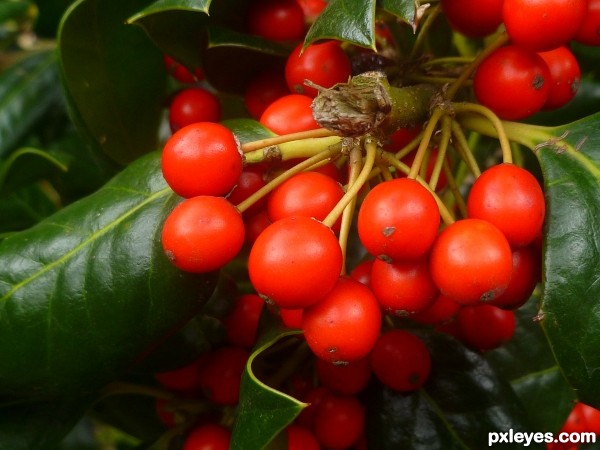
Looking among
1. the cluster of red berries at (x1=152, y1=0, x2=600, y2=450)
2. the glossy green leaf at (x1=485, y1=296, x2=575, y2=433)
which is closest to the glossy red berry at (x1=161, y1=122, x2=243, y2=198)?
the cluster of red berries at (x1=152, y1=0, x2=600, y2=450)

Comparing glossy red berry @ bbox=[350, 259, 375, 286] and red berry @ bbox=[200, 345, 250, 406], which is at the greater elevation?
glossy red berry @ bbox=[350, 259, 375, 286]

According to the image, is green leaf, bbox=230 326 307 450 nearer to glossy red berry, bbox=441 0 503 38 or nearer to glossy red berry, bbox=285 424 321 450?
glossy red berry, bbox=285 424 321 450

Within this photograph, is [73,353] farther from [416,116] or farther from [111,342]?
[416,116]

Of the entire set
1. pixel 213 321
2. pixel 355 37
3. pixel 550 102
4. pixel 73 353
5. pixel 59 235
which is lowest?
pixel 213 321

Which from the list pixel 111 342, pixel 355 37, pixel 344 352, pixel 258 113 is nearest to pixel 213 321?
pixel 111 342

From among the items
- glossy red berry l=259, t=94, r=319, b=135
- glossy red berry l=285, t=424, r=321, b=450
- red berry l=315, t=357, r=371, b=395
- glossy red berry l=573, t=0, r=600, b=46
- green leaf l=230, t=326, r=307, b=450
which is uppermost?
glossy red berry l=573, t=0, r=600, b=46
